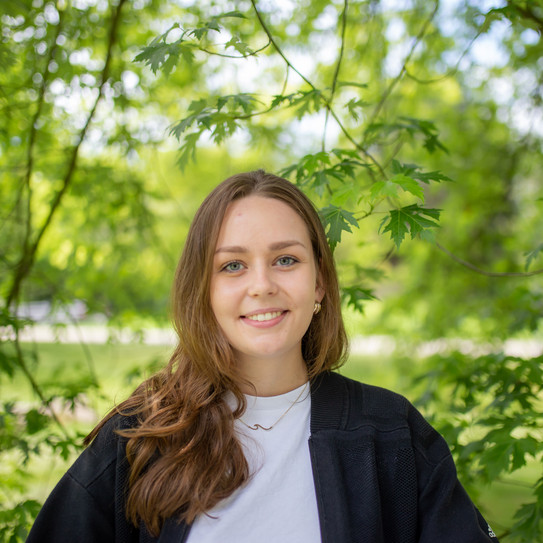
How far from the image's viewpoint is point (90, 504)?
144cm

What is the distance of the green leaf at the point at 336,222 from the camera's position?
5.78ft

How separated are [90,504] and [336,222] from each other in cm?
108

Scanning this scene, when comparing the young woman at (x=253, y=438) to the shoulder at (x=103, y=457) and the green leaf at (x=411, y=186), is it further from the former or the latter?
the green leaf at (x=411, y=186)

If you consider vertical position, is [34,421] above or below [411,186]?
below

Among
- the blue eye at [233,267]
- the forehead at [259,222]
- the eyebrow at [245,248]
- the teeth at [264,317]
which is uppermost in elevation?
the forehead at [259,222]

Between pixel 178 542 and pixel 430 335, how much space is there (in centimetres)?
419

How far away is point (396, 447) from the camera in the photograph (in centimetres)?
159

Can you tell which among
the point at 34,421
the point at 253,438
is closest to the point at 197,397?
the point at 253,438

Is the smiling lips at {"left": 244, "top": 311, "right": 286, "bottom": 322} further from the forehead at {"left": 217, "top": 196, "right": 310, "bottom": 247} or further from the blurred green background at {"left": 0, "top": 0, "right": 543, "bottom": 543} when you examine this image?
the blurred green background at {"left": 0, "top": 0, "right": 543, "bottom": 543}

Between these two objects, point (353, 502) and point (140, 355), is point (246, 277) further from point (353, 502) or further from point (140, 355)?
point (140, 355)

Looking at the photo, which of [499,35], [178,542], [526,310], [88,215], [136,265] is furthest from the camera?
[136,265]

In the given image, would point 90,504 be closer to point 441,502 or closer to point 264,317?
point 264,317

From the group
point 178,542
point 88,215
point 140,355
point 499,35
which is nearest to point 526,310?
point 178,542

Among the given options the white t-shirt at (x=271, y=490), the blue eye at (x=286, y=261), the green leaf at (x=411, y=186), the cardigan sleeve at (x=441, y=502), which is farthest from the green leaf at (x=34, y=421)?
the green leaf at (x=411, y=186)
